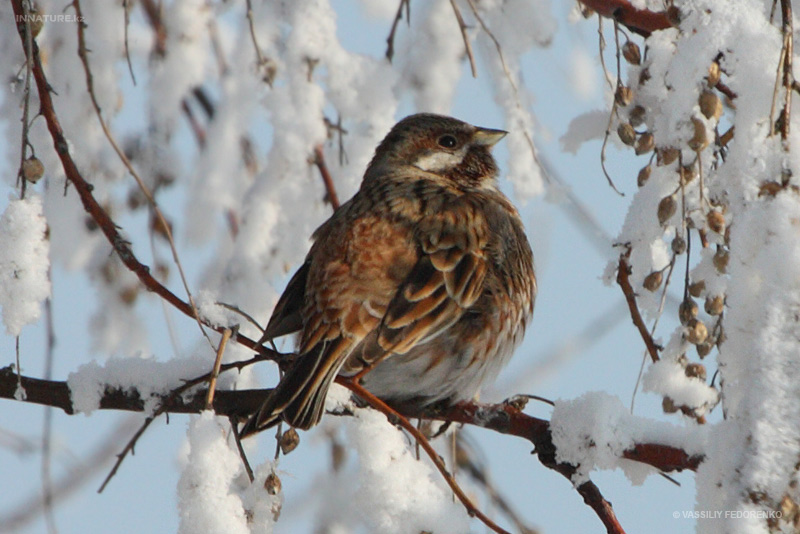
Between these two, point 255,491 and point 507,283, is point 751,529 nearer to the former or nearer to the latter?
point 255,491

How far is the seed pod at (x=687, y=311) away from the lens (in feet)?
7.79

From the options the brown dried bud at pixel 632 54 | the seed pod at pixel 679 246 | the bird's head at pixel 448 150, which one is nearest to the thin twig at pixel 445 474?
the seed pod at pixel 679 246

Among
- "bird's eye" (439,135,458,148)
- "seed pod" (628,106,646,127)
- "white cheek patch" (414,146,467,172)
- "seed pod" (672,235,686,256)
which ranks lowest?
"seed pod" (672,235,686,256)

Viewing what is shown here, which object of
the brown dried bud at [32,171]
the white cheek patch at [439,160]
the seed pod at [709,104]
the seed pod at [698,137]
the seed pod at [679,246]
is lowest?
the brown dried bud at [32,171]

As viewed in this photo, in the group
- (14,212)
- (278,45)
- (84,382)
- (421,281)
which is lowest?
(84,382)

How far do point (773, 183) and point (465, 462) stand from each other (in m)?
2.35

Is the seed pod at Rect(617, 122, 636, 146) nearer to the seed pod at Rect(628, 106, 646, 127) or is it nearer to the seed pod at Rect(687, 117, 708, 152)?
the seed pod at Rect(628, 106, 646, 127)

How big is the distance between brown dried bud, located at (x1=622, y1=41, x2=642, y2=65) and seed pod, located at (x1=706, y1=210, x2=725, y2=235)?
53 centimetres

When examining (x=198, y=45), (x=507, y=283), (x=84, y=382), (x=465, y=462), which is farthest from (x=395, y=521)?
(x=198, y=45)

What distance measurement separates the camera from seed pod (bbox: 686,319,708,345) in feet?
7.61

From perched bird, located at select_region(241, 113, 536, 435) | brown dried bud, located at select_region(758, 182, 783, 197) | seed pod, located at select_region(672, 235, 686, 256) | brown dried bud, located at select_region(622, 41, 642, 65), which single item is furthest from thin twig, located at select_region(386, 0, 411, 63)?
brown dried bud, located at select_region(758, 182, 783, 197)

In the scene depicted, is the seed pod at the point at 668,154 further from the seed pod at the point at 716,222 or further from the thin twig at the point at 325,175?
the thin twig at the point at 325,175

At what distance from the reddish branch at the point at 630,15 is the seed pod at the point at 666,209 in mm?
835

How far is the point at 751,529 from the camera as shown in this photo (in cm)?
148
